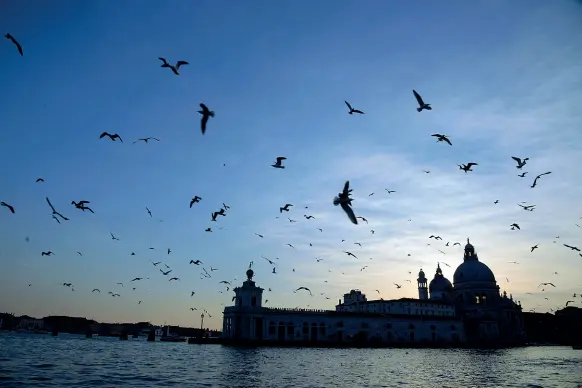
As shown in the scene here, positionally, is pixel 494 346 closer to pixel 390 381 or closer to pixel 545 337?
pixel 545 337

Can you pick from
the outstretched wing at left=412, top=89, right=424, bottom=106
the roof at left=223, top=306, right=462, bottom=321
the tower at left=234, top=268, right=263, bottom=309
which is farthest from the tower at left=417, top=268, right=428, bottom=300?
the outstretched wing at left=412, top=89, right=424, bottom=106

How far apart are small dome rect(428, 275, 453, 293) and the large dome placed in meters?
7.36

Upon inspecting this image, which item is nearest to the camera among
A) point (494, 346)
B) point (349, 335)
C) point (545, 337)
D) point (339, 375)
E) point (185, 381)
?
point (185, 381)

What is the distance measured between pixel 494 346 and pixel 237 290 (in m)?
66.9

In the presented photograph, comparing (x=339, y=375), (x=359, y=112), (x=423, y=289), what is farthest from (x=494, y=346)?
(x=359, y=112)

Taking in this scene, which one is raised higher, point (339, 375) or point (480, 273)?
point (480, 273)

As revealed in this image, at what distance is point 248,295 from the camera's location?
323 feet

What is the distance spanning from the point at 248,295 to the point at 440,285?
3128 inches

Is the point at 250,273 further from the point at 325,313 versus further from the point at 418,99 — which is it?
the point at 418,99

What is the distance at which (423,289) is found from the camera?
6078 inches

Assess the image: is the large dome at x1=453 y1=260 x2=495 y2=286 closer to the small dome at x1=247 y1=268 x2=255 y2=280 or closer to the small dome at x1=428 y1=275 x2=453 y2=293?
the small dome at x1=428 y1=275 x2=453 y2=293

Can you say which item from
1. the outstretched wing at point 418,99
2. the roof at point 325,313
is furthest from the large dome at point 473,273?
the outstretched wing at point 418,99

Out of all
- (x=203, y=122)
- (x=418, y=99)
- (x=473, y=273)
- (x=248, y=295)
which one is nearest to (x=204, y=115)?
(x=203, y=122)

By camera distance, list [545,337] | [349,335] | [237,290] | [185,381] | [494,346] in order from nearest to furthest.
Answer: [185,381], [237,290], [349,335], [494,346], [545,337]
